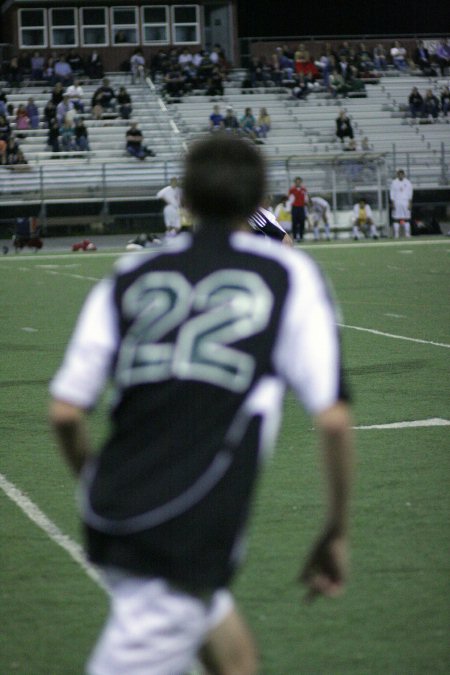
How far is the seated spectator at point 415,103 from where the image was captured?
154 ft

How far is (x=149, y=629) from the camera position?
2555 mm

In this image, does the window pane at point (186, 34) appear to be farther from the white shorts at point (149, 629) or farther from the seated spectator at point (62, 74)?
the white shorts at point (149, 629)

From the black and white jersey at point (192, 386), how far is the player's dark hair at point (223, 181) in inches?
3.1

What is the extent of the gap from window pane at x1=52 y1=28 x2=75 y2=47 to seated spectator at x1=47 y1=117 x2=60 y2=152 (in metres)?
11.5

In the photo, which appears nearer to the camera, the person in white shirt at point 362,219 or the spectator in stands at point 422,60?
the person in white shirt at point 362,219

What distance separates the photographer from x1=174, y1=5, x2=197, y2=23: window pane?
53.7 meters

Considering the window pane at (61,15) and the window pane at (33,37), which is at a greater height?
the window pane at (61,15)

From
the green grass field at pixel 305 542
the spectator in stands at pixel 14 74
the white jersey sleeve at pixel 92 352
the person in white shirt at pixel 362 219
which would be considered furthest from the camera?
the spectator in stands at pixel 14 74

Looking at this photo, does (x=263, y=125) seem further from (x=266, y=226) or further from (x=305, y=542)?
(x=305, y=542)

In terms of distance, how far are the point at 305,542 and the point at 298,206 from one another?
3014 centimetres

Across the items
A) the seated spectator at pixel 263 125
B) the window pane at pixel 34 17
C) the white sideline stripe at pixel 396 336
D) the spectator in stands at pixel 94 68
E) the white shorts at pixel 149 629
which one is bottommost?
the white sideline stripe at pixel 396 336

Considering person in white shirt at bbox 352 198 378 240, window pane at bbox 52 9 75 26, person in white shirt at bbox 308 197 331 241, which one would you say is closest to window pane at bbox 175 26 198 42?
window pane at bbox 52 9 75 26

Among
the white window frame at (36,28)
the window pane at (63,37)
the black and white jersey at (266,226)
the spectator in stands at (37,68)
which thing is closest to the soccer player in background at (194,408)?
the black and white jersey at (266,226)

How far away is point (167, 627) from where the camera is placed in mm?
2562
